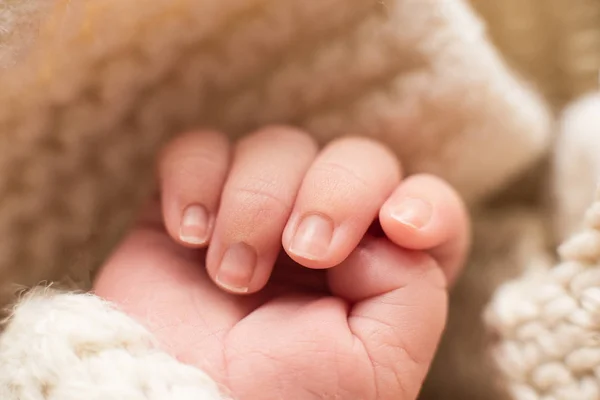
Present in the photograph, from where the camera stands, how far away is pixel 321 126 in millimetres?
541

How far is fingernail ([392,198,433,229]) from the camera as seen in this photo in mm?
423

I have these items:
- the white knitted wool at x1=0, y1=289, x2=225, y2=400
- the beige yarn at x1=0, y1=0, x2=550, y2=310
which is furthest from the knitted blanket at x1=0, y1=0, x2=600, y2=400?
the white knitted wool at x1=0, y1=289, x2=225, y2=400

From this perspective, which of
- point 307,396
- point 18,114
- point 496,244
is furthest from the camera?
point 496,244

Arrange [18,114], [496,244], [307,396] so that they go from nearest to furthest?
1. [307,396]
2. [18,114]
3. [496,244]

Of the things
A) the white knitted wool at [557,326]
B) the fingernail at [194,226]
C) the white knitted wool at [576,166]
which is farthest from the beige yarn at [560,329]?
the fingernail at [194,226]

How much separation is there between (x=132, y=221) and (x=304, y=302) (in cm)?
18

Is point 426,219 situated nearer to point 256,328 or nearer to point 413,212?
point 413,212

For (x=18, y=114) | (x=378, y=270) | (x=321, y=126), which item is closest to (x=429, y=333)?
(x=378, y=270)

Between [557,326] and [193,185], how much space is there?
265mm

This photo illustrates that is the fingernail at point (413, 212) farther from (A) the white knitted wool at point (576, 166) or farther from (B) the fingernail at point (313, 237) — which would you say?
(A) the white knitted wool at point (576, 166)

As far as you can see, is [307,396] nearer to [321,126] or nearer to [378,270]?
[378,270]

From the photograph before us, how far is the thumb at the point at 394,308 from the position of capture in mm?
396

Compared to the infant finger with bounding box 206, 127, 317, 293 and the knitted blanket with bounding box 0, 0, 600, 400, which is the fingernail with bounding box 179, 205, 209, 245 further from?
the knitted blanket with bounding box 0, 0, 600, 400

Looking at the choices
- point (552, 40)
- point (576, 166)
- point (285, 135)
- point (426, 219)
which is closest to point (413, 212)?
point (426, 219)
